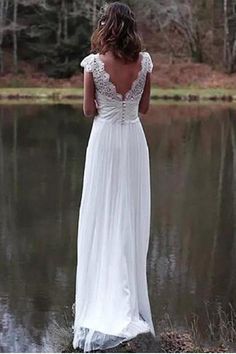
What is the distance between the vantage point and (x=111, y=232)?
405cm

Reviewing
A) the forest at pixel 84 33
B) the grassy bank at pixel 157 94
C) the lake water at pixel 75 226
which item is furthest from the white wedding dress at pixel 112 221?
the forest at pixel 84 33

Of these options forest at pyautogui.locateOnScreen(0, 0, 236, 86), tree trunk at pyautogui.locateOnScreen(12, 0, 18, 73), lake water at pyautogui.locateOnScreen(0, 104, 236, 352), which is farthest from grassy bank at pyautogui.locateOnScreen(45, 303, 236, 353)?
tree trunk at pyautogui.locateOnScreen(12, 0, 18, 73)

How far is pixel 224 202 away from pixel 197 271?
13.0ft

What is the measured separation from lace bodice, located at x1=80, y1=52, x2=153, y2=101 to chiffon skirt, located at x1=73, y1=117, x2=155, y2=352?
Answer: 15 cm

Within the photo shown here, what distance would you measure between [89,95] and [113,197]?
561 millimetres

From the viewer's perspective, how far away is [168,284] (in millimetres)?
7457

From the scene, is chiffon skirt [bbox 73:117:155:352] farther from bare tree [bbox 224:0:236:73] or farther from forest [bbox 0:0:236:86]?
bare tree [bbox 224:0:236:73]

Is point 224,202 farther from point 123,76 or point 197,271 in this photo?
point 123,76

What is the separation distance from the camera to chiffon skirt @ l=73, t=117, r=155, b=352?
3.98 meters

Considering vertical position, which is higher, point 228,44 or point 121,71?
point 228,44

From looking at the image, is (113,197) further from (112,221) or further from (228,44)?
(228,44)

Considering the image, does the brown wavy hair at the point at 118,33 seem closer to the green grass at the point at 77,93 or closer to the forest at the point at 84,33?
the green grass at the point at 77,93

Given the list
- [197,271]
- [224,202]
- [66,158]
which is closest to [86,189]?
[197,271]

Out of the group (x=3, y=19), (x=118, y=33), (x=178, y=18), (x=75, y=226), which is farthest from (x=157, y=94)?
(x=118, y=33)
